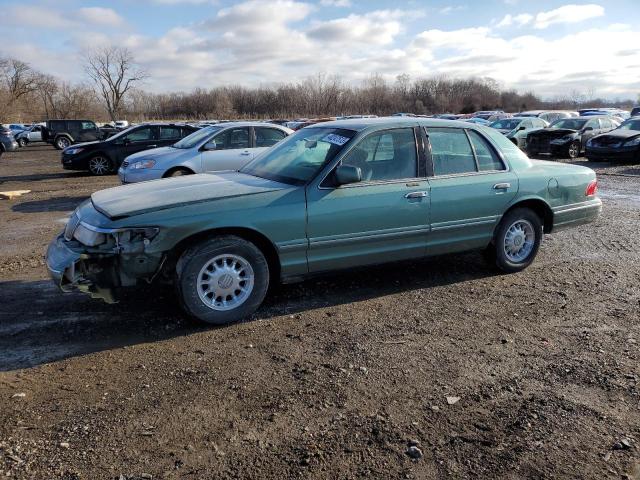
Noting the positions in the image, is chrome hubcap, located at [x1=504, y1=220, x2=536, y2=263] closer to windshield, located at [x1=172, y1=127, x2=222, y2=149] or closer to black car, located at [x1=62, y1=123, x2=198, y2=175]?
windshield, located at [x1=172, y1=127, x2=222, y2=149]

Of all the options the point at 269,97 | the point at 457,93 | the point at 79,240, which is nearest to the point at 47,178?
the point at 79,240

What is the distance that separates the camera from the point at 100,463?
2.58 m

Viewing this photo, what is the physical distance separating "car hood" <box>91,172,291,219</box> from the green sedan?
0.7 inches

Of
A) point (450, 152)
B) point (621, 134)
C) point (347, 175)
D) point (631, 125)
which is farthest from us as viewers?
point (631, 125)

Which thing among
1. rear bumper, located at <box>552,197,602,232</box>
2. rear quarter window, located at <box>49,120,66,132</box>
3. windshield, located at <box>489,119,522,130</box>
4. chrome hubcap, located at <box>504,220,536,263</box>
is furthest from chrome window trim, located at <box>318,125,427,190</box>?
rear quarter window, located at <box>49,120,66,132</box>

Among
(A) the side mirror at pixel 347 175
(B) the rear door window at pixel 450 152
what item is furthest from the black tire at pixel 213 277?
(B) the rear door window at pixel 450 152

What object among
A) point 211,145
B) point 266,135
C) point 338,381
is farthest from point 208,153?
point 338,381

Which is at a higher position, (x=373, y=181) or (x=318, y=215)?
(x=373, y=181)

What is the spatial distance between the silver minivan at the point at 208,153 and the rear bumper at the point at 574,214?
18.6 ft

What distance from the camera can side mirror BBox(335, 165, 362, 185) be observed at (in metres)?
4.43

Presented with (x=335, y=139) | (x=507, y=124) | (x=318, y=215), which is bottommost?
(x=318, y=215)

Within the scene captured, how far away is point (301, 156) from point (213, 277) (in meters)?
1.51

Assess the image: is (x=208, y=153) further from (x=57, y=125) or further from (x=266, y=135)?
(x=57, y=125)

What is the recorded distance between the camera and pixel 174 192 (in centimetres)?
450
